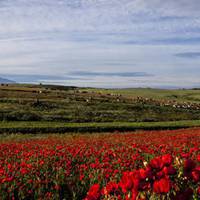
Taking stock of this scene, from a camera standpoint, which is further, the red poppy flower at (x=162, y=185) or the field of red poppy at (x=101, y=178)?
the field of red poppy at (x=101, y=178)

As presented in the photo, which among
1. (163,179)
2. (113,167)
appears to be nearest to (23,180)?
(113,167)

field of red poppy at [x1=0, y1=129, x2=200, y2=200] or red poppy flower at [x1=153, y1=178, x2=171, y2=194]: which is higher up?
red poppy flower at [x1=153, y1=178, x2=171, y2=194]

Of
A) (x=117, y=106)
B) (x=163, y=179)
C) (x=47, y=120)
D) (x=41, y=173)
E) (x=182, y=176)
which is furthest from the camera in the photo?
(x=117, y=106)

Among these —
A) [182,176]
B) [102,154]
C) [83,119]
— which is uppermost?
[182,176]

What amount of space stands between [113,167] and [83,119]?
34.1 metres

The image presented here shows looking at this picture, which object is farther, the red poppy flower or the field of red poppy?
the field of red poppy

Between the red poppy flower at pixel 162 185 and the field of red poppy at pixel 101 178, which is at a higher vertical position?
the red poppy flower at pixel 162 185

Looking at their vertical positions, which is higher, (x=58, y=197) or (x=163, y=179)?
(x=163, y=179)

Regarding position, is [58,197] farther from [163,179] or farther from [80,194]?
[163,179]

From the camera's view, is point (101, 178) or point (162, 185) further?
point (101, 178)

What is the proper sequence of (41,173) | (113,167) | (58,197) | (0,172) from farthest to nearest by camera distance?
(113,167), (41,173), (0,172), (58,197)

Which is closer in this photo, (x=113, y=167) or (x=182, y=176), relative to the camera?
(x=182, y=176)

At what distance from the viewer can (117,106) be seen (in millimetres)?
58531

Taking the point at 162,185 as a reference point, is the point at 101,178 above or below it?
below
